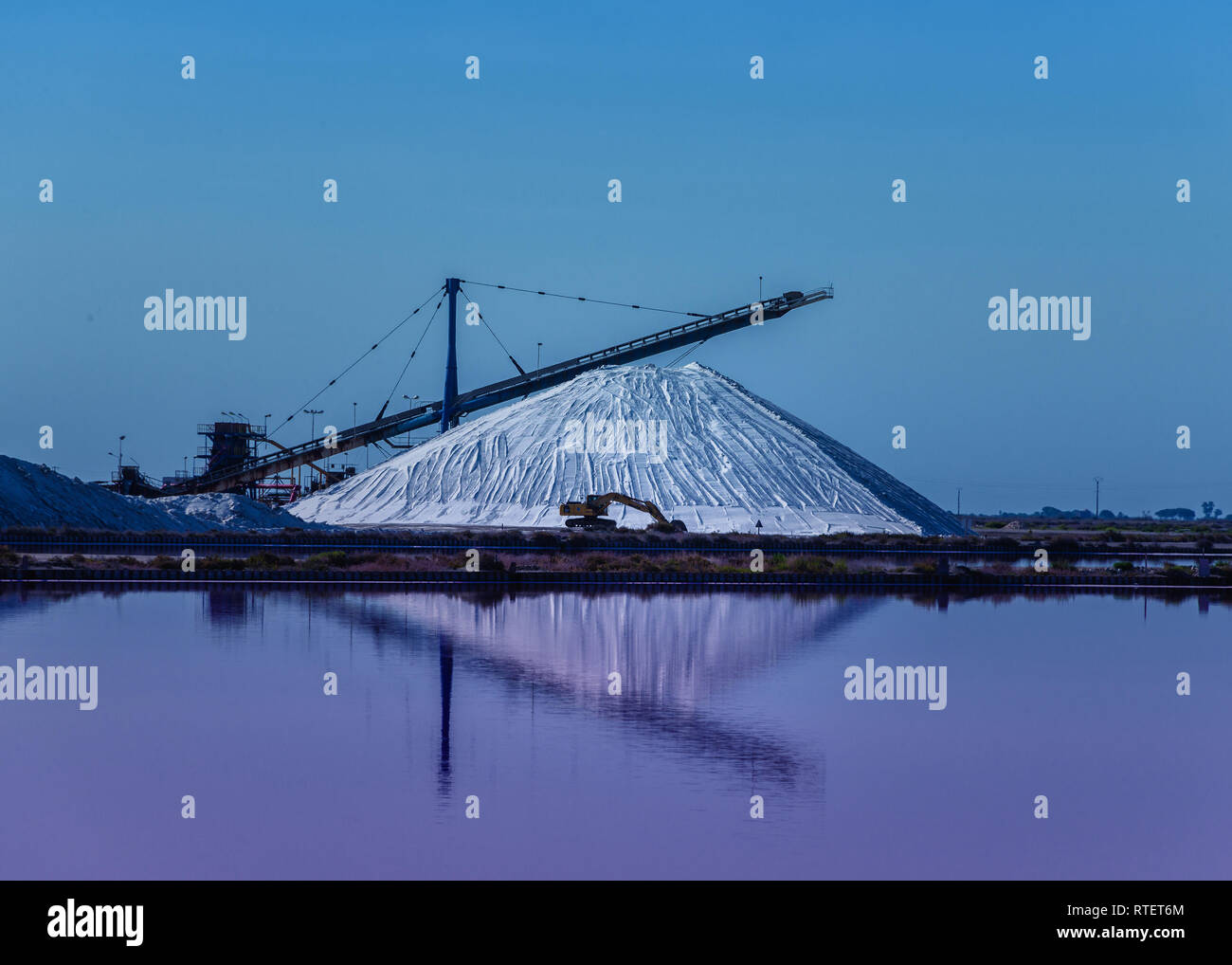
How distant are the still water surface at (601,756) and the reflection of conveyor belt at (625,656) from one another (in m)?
0.08

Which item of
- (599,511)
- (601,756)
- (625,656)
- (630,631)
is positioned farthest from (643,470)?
(601,756)

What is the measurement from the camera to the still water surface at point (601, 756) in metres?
9.85

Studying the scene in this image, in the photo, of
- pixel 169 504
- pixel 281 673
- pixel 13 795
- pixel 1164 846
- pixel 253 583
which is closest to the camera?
pixel 1164 846

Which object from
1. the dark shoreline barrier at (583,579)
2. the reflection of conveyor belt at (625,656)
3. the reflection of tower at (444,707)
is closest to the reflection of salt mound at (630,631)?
the reflection of conveyor belt at (625,656)

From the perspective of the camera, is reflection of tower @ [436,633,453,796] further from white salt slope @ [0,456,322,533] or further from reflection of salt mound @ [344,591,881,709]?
white salt slope @ [0,456,322,533]

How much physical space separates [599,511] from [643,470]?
7328 mm

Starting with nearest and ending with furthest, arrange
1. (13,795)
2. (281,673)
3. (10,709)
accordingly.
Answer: (13,795) → (10,709) → (281,673)

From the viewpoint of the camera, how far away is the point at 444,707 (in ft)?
49.2

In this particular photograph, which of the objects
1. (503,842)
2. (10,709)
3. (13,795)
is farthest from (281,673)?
(503,842)

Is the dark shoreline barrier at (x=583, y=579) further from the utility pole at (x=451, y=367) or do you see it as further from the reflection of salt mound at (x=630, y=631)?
the utility pole at (x=451, y=367)

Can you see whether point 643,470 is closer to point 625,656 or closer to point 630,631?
→ point 630,631

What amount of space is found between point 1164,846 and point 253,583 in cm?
2417
